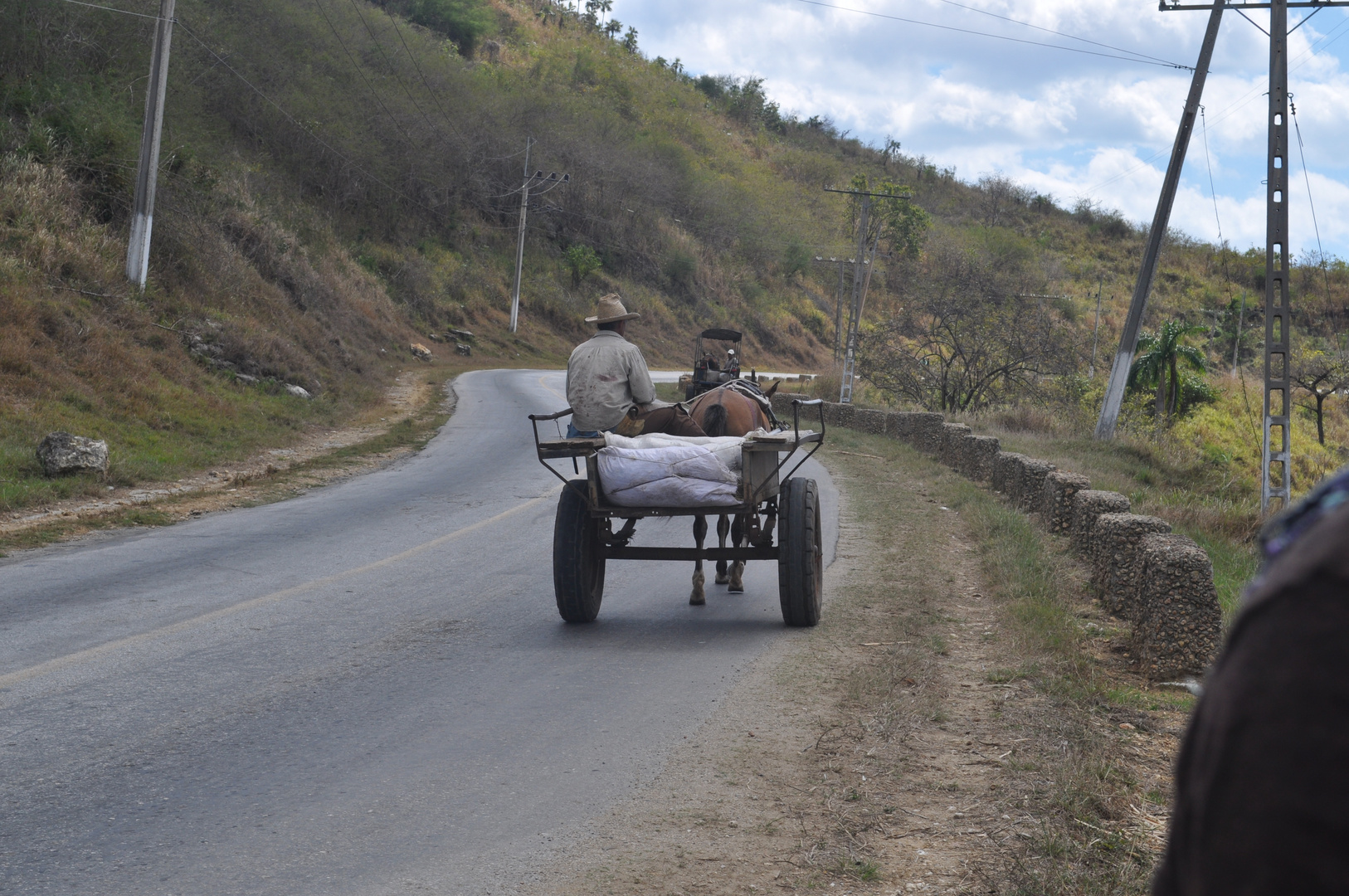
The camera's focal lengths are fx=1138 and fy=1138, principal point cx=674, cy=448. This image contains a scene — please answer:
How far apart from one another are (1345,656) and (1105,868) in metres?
3.45

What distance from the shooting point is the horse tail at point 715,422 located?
346 inches

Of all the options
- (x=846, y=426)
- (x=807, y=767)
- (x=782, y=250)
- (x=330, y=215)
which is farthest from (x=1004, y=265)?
(x=807, y=767)

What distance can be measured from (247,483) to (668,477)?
10.0 meters

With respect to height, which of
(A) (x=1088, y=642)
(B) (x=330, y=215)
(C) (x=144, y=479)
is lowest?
(C) (x=144, y=479)

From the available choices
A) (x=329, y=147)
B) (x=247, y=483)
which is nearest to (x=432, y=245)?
(x=329, y=147)

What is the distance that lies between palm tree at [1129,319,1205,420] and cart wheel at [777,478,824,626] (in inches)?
1127

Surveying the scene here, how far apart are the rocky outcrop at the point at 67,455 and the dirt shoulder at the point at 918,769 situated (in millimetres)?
10031

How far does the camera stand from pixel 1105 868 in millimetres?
3949

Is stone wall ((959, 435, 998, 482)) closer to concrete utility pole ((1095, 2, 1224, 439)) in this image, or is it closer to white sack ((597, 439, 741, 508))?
concrete utility pole ((1095, 2, 1224, 439))

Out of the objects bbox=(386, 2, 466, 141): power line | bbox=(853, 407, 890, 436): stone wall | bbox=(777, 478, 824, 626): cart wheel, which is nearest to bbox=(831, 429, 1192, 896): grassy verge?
bbox=(777, 478, 824, 626): cart wheel

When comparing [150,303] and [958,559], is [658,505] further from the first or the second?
[150,303]

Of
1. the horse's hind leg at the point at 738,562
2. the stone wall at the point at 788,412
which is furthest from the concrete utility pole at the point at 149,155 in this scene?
the horse's hind leg at the point at 738,562

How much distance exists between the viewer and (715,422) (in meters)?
8.82

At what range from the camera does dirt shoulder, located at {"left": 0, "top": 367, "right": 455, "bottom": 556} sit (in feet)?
39.1
